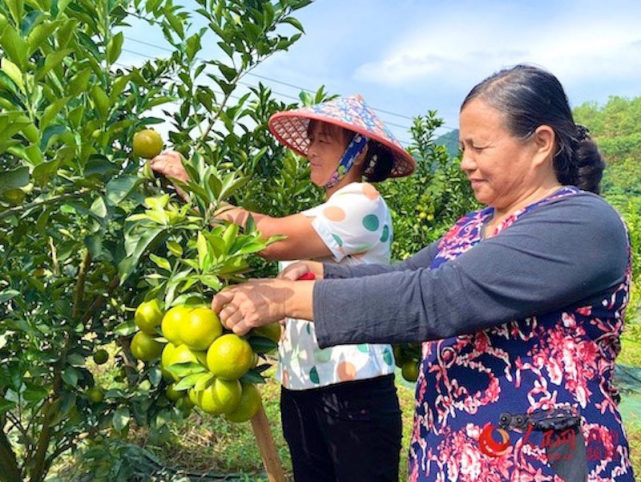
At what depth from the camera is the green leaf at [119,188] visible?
3.67ft

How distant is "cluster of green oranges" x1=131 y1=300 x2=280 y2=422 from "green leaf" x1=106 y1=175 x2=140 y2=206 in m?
0.23

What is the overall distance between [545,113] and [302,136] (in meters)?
0.96

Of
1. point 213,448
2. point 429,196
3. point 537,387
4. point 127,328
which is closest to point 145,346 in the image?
point 127,328

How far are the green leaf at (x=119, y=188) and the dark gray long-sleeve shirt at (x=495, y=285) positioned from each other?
0.41m

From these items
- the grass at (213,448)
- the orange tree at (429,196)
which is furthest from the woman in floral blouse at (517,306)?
the orange tree at (429,196)

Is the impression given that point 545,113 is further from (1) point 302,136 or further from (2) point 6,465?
(2) point 6,465

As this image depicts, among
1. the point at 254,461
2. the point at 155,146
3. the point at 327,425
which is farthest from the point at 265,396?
the point at 155,146

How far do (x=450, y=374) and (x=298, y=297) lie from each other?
33 cm

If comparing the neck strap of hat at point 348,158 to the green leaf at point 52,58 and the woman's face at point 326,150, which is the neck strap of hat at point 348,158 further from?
the green leaf at point 52,58

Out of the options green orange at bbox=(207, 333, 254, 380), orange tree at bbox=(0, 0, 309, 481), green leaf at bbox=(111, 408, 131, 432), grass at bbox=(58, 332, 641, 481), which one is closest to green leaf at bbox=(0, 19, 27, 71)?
orange tree at bbox=(0, 0, 309, 481)

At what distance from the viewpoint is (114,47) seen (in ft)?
4.13

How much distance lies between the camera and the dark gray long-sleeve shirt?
96 centimetres

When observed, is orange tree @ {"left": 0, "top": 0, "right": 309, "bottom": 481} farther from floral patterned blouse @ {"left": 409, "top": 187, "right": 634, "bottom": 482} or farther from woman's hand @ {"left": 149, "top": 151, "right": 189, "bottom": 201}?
floral patterned blouse @ {"left": 409, "top": 187, "right": 634, "bottom": 482}

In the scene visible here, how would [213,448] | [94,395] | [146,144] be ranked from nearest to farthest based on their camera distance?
[146,144]
[94,395]
[213,448]
